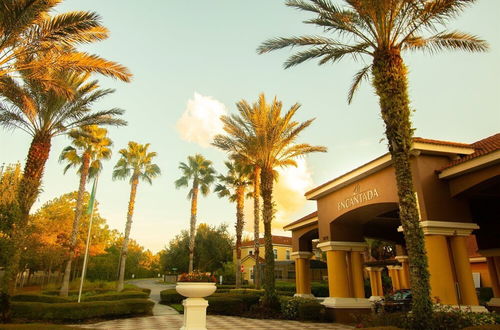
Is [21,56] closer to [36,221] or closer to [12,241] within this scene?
[12,241]

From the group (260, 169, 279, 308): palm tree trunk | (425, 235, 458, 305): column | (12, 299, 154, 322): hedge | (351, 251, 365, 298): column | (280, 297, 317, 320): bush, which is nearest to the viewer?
(425, 235, 458, 305): column

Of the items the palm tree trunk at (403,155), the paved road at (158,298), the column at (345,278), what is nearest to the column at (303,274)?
the column at (345,278)

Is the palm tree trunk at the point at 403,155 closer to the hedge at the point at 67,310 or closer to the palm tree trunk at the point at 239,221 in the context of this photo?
the hedge at the point at 67,310

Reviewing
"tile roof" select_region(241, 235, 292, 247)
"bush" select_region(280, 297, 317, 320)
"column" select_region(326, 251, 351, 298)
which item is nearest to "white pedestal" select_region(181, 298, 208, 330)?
"column" select_region(326, 251, 351, 298)

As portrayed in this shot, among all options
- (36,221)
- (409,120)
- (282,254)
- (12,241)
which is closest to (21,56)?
(12,241)

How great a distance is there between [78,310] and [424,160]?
51.9 feet

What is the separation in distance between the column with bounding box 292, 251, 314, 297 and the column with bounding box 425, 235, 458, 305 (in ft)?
37.0

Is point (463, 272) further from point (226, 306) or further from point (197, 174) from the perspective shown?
point (197, 174)

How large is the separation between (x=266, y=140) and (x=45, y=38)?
1163 centimetres

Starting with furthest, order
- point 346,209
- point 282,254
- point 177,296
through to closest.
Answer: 1. point 282,254
2. point 177,296
3. point 346,209

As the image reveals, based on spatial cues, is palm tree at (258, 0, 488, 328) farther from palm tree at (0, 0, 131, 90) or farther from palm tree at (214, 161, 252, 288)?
palm tree at (214, 161, 252, 288)

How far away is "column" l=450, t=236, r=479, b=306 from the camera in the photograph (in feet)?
35.3

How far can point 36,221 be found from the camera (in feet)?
108

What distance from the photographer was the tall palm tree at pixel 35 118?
13688 millimetres
